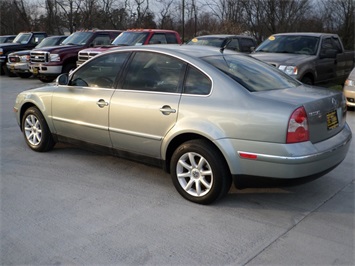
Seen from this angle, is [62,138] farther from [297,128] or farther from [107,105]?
[297,128]

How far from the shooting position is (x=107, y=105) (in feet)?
14.8

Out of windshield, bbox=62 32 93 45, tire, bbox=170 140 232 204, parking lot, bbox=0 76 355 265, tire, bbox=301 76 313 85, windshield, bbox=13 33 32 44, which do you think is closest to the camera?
parking lot, bbox=0 76 355 265

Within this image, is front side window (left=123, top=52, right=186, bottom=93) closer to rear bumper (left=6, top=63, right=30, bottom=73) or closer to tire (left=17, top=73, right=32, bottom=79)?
rear bumper (left=6, top=63, right=30, bottom=73)

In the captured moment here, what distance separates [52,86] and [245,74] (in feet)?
9.42

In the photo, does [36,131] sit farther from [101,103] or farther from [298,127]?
[298,127]

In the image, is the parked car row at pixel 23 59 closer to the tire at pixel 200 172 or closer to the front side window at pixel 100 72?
the front side window at pixel 100 72

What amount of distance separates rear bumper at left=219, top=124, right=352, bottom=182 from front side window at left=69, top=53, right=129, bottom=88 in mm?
1886

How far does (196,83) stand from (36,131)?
287cm

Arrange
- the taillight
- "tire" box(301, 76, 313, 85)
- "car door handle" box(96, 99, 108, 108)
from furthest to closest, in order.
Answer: "tire" box(301, 76, 313, 85), "car door handle" box(96, 99, 108, 108), the taillight

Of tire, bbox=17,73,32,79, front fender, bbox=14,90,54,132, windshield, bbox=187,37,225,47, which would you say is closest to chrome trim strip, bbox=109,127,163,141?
front fender, bbox=14,90,54,132

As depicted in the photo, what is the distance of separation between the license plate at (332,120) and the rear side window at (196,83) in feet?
3.95

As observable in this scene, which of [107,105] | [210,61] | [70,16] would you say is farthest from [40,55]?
[70,16]

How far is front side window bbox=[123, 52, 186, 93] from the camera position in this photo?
4.12 meters

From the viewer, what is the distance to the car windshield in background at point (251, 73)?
3887 millimetres
